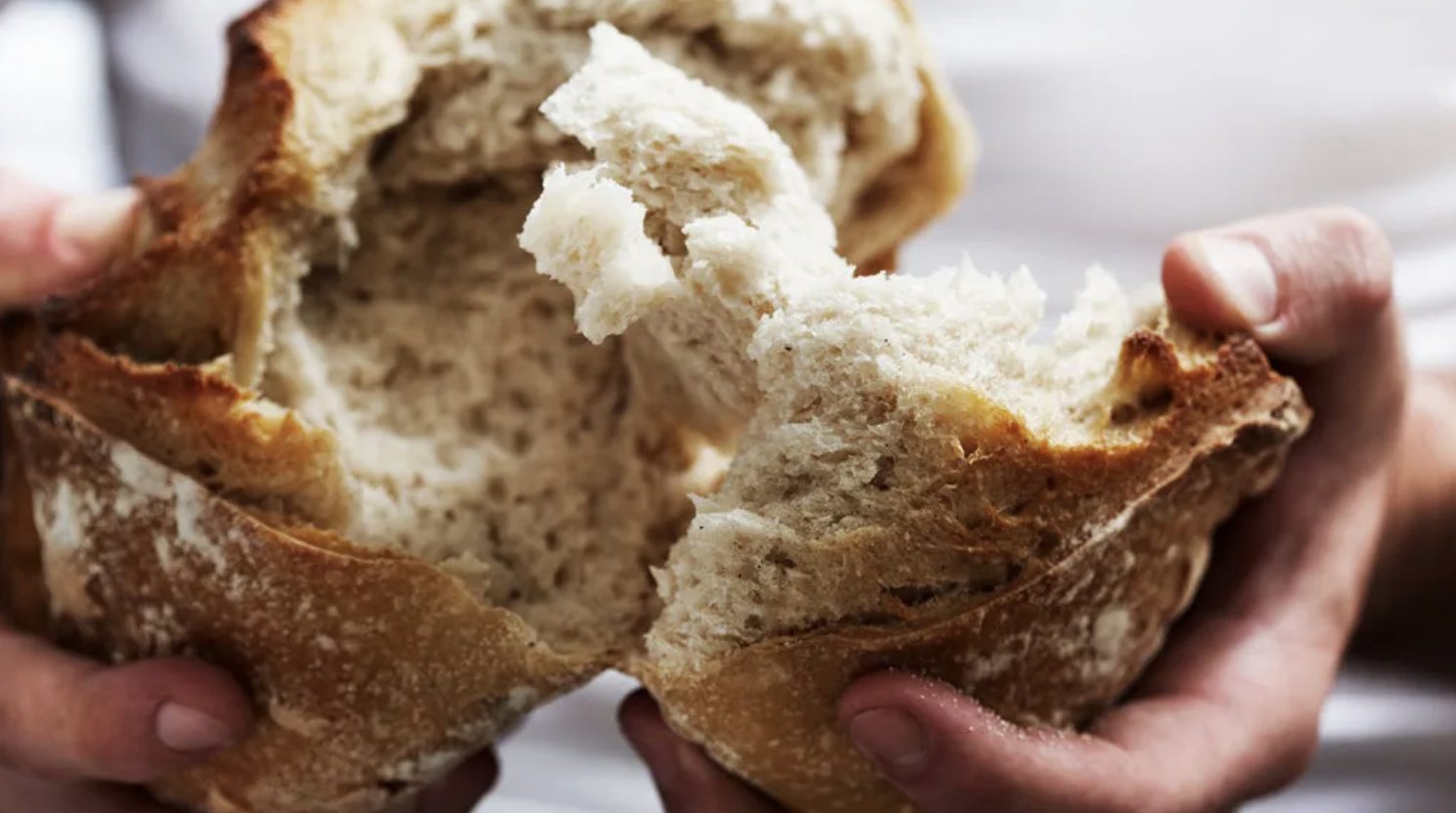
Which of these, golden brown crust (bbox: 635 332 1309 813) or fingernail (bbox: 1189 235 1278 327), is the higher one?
fingernail (bbox: 1189 235 1278 327)

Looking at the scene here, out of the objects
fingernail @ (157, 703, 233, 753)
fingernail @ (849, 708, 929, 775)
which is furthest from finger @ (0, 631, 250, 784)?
fingernail @ (849, 708, 929, 775)

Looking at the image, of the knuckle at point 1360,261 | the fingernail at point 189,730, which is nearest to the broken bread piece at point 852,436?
the knuckle at point 1360,261

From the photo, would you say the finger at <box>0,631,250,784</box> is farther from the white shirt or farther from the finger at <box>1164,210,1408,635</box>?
the white shirt

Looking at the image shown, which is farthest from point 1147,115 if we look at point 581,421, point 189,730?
point 189,730

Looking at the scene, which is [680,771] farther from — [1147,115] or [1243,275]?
[1147,115]

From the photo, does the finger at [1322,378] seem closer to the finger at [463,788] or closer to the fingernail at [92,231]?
the finger at [463,788]

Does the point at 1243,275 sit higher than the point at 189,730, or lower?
higher
